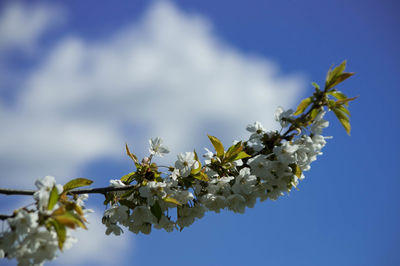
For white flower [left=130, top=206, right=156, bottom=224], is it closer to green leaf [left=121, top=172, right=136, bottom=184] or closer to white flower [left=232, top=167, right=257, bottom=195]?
green leaf [left=121, top=172, right=136, bottom=184]

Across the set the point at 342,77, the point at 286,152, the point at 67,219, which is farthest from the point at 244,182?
the point at 67,219

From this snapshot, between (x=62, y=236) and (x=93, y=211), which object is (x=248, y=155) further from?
(x=62, y=236)

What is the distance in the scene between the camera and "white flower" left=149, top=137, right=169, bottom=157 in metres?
3.26

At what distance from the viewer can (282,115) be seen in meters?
3.03

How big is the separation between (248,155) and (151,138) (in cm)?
89

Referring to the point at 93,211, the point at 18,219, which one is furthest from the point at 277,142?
the point at 18,219

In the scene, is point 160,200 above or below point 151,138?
below

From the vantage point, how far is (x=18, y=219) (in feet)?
7.21

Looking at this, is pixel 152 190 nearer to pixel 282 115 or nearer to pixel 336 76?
pixel 282 115

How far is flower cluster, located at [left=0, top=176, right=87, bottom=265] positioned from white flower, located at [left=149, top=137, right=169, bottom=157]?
42.1 inches

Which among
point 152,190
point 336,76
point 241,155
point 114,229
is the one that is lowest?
point 114,229

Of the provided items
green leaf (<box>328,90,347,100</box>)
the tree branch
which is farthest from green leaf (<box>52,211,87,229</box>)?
green leaf (<box>328,90,347,100</box>)

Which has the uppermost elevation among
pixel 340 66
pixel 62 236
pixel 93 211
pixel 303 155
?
pixel 340 66

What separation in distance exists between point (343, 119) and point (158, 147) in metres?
1.53
